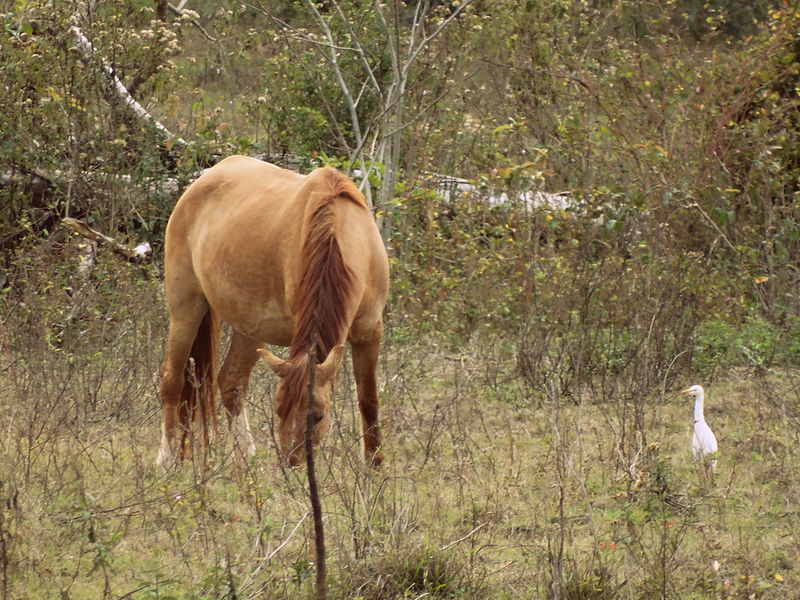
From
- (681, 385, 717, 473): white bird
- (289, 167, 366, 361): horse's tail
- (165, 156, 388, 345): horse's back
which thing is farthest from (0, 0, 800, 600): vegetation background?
(165, 156, 388, 345): horse's back

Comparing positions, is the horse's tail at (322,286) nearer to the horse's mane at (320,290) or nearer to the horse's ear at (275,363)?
the horse's mane at (320,290)

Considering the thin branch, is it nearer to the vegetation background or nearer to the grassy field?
the vegetation background

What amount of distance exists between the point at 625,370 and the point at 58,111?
4893 millimetres

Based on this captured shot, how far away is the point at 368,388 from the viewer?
18.3ft

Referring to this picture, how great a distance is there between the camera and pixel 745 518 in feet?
16.1

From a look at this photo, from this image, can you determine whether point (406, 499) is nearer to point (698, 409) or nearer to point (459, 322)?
point (698, 409)

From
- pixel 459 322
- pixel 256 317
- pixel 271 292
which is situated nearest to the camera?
pixel 271 292

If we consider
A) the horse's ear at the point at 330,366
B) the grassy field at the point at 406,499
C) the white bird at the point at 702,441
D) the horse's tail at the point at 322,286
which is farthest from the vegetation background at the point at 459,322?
the horse's tail at the point at 322,286

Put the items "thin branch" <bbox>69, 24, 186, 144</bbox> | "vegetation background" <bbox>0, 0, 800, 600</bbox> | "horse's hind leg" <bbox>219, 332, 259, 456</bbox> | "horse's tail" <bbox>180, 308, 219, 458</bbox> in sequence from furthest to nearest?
"thin branch" <bbox>69, 24, 186, 144</bbox> < "horse's hind leg" <bbox>219, 332, 259, 456</bbox> < "horse's tail" <bbox>180, 308, 219, 458</bbox> < "vegetation background" <bbox>0, 0, 800, 600</bbox>

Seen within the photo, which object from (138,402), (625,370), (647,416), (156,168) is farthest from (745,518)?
(156,168)

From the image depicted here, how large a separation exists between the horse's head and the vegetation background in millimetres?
193

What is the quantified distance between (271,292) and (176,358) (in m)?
A: 0.90

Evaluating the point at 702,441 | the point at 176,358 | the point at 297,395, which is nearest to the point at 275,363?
the point at 297,395

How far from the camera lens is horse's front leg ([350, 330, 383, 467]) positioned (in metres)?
5.48
